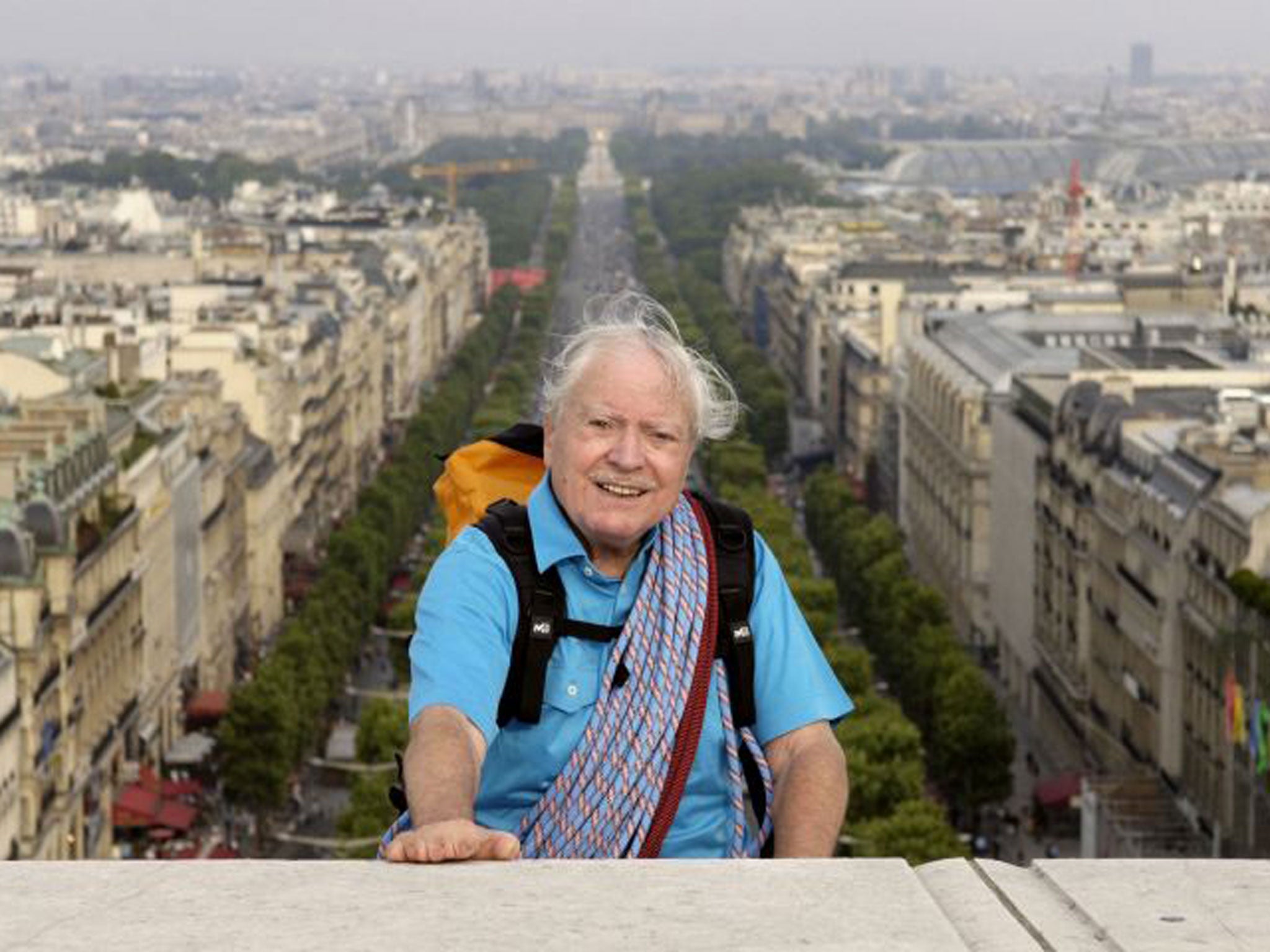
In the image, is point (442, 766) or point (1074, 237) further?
point (1074, 237)

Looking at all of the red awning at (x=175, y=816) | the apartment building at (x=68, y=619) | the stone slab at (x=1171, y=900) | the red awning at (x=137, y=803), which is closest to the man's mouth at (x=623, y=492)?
the stone slab at (x=1171, y=900)

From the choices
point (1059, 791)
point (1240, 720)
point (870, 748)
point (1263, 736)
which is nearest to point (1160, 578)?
point (1059, 791)

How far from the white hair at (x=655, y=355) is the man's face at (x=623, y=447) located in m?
0.02

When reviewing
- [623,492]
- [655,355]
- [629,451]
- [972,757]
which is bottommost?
[972,757]

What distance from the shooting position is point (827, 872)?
8.12 metres

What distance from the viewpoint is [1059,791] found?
5775 centimetres

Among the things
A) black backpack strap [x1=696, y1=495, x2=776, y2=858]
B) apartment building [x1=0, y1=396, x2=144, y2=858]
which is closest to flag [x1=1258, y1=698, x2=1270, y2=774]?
apartment building [x1=0, y1=396, x2=144, y2=858]

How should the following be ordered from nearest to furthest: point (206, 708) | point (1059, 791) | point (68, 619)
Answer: point (68, 619) < point (1059, 791) < point (206, 708)

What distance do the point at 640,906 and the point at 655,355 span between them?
215 cm

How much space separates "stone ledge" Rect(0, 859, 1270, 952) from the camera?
7535 millimetres

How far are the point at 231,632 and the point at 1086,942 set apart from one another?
230 feet

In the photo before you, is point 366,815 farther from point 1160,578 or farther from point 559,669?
point 559,669

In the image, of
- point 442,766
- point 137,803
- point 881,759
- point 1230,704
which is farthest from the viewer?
point 137,803

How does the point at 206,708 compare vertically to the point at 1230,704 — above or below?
below
